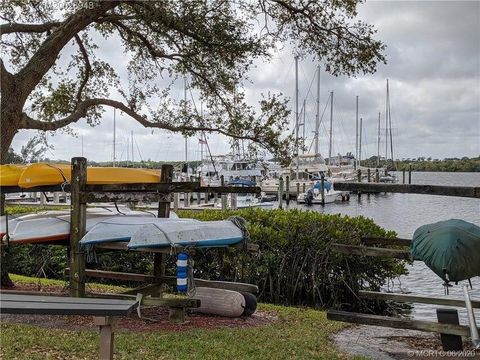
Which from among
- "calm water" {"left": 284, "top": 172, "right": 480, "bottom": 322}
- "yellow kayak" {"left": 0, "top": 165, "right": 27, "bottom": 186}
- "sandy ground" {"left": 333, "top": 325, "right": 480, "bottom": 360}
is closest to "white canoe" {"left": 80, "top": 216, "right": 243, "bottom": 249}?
"yellow kayak" {"left": 0, "top": 165, "right": 27, "bottom": 186}

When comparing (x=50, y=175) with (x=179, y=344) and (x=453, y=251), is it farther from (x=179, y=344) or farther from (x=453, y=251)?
(x=453, y=251)

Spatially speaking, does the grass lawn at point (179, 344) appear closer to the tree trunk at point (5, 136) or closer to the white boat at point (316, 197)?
the tree trunk at point (5, 136)

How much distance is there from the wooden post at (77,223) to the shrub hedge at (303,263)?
301 cm

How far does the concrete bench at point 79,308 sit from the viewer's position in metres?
3.47

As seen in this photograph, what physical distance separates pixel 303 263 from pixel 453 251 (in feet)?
17.7

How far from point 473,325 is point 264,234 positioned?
5944mm

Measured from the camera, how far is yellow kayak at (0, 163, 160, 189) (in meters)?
7.48

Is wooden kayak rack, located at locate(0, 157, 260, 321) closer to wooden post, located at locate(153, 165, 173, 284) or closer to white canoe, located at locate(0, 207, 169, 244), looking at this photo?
white canoe, located at locate(0, 207, 169, 244)

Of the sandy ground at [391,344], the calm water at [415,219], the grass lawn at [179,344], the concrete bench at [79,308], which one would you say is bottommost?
the calm water at [415,219]

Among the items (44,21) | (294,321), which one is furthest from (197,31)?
(294,321)

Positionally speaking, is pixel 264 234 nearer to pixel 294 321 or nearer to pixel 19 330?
pixel 294 321

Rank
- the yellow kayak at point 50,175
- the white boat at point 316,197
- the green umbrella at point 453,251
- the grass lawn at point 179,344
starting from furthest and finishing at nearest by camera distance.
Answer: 1. the white boat at point 316,197
2. the yellow kayak at point 50,175
3. the grass lawn at point 179,344
4. the green umbrella at point 453,251

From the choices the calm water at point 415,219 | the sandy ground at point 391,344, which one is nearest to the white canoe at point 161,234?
the sandy ground at point 391,344

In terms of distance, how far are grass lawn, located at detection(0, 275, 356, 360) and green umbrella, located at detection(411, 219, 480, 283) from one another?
5.34 ft
